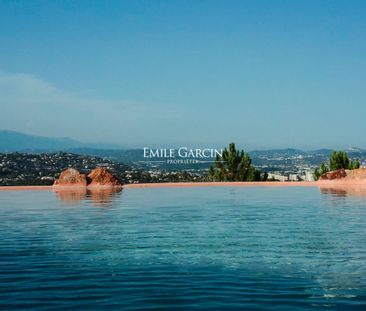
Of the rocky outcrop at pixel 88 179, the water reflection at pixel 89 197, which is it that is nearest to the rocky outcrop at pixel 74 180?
the rocky outcrop at pixel 88 179

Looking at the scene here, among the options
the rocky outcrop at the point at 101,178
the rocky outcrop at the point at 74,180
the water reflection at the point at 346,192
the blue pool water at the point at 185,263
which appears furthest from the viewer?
the rocky outcrop at the point at 74,180

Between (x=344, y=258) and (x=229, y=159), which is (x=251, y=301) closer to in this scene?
(x=344, y=258)

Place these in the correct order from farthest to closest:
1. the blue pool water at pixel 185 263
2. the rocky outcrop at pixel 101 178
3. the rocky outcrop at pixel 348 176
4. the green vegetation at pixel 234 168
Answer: the green vegetation at pixel 234 168, the rocky outcrop at pixel 101 178, the rocky outcrop at pixel 348 176, the blue pool water at pixel 185 263

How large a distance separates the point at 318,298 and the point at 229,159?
138 feet

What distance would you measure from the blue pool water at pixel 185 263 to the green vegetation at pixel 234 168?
3088cm

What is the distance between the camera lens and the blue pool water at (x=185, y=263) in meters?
7.34

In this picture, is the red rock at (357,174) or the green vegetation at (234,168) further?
the green vegetation at (234,168)

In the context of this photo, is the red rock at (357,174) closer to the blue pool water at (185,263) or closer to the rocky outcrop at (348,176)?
the rocky outcrop at (348,176)

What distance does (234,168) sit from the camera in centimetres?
4947

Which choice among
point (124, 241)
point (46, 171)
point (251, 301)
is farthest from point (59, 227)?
point (46, 171)

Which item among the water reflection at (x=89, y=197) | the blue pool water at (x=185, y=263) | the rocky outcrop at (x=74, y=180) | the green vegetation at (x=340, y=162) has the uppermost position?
the green vegetation at (x=340, y=162)

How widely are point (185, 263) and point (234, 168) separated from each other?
39908mm

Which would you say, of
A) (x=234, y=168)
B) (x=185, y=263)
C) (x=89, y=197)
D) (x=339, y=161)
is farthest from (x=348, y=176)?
(x=185, y=263)

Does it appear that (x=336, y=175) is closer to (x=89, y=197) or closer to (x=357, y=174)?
(x=357, y=174)
